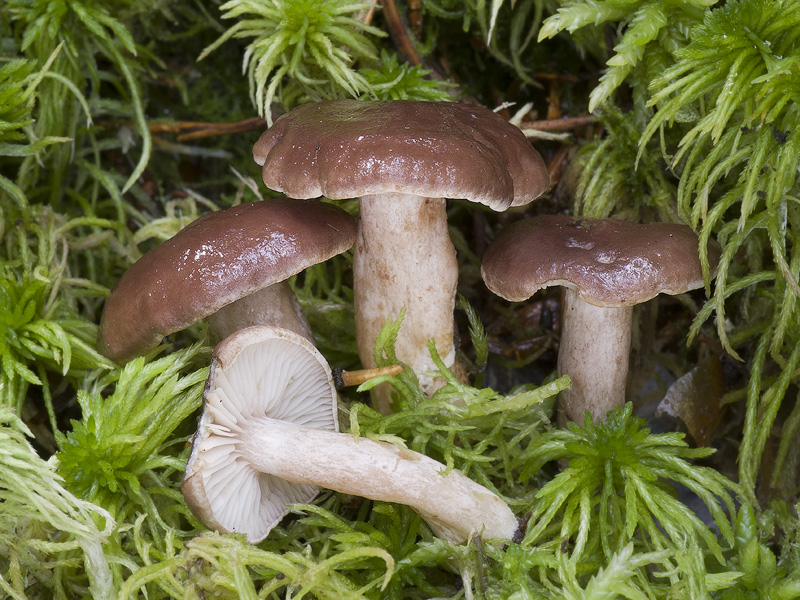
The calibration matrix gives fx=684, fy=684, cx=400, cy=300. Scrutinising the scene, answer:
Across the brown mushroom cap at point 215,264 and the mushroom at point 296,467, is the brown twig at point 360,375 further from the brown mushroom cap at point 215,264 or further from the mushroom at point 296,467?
the brown mushroom cap at point 215,264

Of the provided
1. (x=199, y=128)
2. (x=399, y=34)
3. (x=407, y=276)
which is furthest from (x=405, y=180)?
(x=199, y=128)

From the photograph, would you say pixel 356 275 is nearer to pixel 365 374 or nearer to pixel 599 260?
pixel 365 374

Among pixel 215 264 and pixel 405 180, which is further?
pixel 215 264

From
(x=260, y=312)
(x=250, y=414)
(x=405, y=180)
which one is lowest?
(x=250, y=414)

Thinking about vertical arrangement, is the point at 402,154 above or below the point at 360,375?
above

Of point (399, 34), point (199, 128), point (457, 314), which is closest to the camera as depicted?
point (399, 34)

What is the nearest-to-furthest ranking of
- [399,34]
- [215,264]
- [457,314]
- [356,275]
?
[215,264] → [356,275] → [399,34] → [457,314]

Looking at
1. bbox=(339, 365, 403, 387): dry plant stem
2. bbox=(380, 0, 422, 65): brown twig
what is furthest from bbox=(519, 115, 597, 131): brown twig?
bbox=(339, 365, 403, 387): dry plant stem
